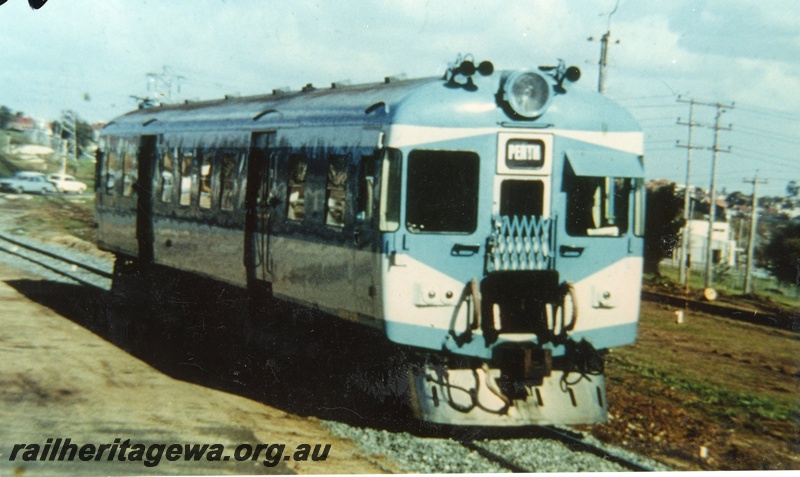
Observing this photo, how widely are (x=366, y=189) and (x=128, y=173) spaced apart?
829 centimetres

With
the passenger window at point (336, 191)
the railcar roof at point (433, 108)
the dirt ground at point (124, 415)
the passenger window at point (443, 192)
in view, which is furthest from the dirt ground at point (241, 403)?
the railcar roof at point (433, 108)

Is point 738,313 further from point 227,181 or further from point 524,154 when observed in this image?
point 524,154

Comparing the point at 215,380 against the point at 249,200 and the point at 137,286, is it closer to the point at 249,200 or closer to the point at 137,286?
the point at 249,200

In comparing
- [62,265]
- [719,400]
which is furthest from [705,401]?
[62,265]

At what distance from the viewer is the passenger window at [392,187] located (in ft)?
26.4

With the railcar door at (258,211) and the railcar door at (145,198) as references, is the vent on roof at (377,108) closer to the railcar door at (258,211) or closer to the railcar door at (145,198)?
the railcar door at (258,211)

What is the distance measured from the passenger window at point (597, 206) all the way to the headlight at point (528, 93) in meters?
0.73

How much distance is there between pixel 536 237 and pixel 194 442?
3.54 meters

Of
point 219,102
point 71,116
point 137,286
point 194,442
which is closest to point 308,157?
point 194,442

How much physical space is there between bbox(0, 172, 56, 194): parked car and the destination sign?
34.3 meters

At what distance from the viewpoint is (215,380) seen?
1058 centimetres

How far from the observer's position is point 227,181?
1170 centimetres

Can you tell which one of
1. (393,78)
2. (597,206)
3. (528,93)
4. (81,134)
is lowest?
(597,206)

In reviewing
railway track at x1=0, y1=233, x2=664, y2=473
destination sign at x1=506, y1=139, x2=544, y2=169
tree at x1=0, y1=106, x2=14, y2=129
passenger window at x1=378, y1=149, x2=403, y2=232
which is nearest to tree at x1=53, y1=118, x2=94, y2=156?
tree at x1=0, y1=106, x2=14, y2=129
